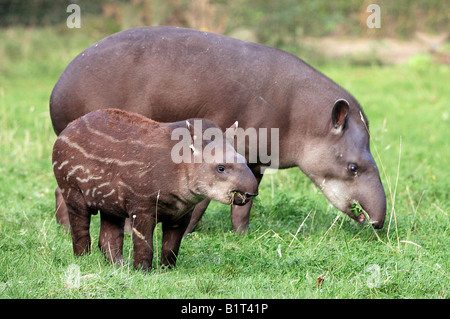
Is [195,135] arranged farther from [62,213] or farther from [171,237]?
[62,213]

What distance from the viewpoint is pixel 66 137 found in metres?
5.55

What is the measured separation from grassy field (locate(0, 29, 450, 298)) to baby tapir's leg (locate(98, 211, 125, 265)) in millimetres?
123

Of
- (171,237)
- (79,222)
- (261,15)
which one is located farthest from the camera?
(261,15)

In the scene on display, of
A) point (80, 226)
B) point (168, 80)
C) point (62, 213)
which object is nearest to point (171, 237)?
point (80, 226)

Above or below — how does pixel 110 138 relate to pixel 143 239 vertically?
above

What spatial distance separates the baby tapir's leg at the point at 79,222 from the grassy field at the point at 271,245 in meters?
0.13

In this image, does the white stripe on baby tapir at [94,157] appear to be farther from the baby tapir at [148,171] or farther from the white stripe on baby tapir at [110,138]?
the white stripe on baby tapir at [110,138]

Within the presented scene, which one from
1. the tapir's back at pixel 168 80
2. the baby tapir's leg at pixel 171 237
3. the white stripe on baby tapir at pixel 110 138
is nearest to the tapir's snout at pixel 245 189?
the baby tapir's leg at pixel 171 237

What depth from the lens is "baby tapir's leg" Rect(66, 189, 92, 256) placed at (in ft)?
18.3

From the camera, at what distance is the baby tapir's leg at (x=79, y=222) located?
5586mm

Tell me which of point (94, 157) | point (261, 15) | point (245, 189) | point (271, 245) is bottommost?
point (271, 245)

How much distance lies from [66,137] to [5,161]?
4053 millimetres

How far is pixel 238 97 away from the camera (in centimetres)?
648

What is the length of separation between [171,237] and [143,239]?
286mm
